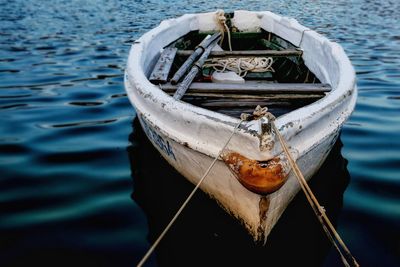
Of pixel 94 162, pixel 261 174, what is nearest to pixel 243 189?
pixel 261 174

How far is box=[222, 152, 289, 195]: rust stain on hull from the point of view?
6.97 ft

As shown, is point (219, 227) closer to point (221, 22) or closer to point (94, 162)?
point (94, 162)

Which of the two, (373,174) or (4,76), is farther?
(4,76)

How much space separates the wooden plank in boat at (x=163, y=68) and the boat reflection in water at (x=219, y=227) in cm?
92

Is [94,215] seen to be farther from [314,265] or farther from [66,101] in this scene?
[66,101]

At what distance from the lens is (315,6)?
1711 cm

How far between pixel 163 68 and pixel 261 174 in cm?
268

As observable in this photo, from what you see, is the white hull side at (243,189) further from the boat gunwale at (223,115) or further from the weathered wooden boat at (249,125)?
the boat gunwale at (223,115)

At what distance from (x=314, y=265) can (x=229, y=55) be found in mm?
3448

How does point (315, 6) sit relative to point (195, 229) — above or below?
below

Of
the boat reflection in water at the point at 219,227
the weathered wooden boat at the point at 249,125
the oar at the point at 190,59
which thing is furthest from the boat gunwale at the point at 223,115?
the boat reflection in water at the point at 219,227

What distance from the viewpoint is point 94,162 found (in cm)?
392

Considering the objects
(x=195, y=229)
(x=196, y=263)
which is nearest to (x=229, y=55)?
(x=195, y=229)

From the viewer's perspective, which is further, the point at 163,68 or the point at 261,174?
the point at 163,68
